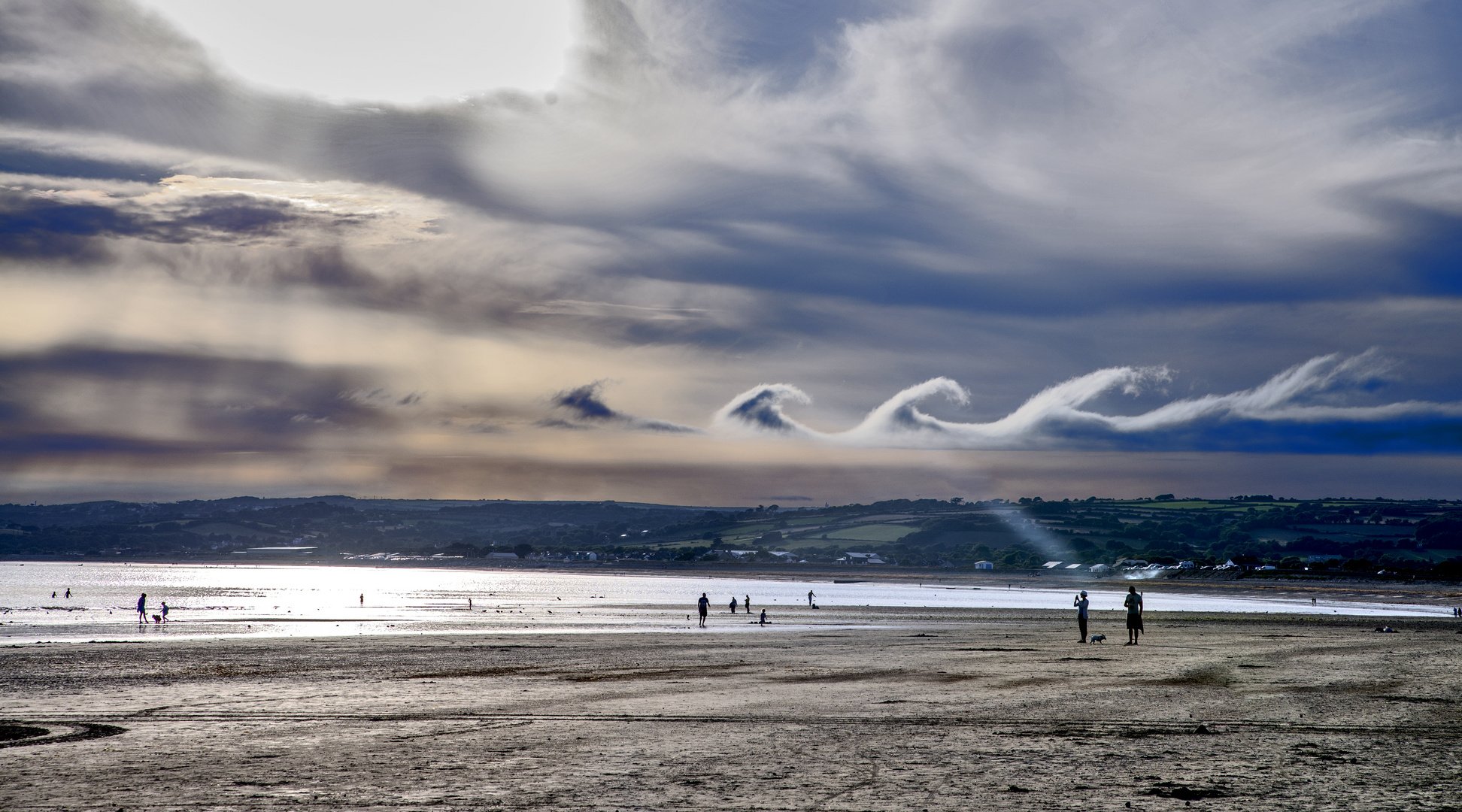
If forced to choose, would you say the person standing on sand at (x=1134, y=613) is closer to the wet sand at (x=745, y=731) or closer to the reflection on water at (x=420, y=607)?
the wet sand at (x=745, y=731)

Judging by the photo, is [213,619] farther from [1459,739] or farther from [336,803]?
[1459,739]

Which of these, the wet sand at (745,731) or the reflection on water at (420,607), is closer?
the wet sand at (745,731)

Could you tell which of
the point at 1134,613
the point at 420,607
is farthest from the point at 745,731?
the point at 420,607

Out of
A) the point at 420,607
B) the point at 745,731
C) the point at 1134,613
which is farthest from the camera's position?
the point at 420,607

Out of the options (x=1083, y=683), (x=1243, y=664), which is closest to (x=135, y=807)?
(x=1083, y=683)

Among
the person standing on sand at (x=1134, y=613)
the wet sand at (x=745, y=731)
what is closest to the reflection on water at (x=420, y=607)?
the wet sand at (x=745, y=731)

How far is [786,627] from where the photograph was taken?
57.0 m

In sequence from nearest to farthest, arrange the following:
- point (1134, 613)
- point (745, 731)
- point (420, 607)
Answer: point (745, 731) → point (1134, 613) → point (420, 607)

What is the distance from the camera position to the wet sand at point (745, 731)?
472 inches

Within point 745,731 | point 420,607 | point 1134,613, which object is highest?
point 745,731

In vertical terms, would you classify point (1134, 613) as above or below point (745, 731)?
below

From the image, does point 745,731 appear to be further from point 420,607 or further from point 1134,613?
point 420,607

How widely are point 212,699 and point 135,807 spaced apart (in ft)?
39.4

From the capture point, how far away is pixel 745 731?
17.0m
